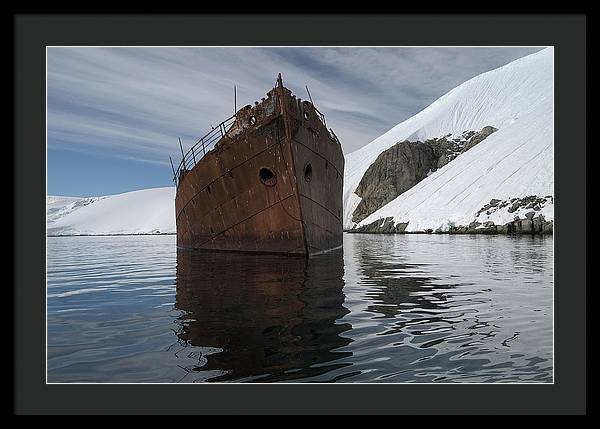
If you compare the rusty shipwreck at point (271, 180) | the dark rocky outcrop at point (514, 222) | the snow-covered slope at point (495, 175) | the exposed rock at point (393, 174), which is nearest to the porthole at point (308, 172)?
the rusty shipwreck at point (271, 180)

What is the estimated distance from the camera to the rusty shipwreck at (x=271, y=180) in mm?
15953

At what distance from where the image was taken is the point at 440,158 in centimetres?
10344

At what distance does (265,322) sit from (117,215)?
432 ft

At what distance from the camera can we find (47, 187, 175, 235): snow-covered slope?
372ft

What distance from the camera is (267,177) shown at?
656 inches

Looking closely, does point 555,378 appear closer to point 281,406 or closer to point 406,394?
point 406,394

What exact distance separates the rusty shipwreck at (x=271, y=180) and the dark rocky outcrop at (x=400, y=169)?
3068 inches

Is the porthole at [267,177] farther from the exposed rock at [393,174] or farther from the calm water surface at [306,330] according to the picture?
the exposed rock at [393,174]

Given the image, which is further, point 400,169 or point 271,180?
point 400,169
